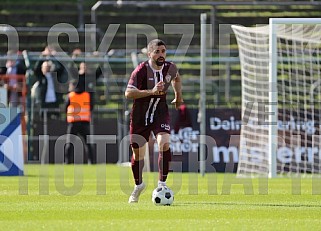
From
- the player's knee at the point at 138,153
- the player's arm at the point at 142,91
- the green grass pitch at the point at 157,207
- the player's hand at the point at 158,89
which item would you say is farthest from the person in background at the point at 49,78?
the player's hand at the point at 158,89

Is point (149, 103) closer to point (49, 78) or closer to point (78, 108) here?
point (78, 108)

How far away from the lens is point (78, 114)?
22281 millimetres

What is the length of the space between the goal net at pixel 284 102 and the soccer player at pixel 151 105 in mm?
6220

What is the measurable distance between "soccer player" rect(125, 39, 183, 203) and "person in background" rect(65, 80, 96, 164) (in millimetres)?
10125

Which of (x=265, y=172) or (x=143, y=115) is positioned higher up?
(x=143, y=115)

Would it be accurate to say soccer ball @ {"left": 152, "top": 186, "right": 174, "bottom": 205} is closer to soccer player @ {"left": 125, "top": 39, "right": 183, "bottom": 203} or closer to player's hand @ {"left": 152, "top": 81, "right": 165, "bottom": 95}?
soccer player @ {"left": 125, "top": 39, "right": 183, "bottom": 203}

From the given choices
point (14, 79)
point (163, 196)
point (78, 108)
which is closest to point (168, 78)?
point (163, 196)

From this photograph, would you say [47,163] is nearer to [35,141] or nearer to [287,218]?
[35,141]

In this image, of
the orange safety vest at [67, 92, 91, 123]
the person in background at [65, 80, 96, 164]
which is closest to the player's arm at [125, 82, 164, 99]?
the person in background at [65, 80, 96, 164]

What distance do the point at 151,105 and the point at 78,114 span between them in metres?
10.5

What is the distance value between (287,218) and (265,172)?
8.87 metres

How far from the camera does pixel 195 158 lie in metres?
20.2

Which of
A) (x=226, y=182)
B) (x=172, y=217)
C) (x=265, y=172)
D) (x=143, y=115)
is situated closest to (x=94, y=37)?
(x=265, y=172)

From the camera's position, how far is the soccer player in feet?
38.2
